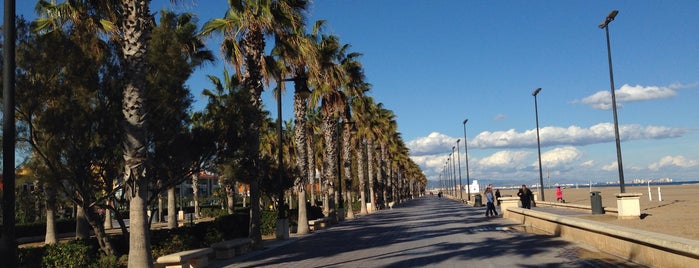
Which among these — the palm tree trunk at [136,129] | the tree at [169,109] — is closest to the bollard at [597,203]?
the tree at [169,109]

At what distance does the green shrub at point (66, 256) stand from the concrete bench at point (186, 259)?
5.19ft

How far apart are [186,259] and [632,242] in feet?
30.2

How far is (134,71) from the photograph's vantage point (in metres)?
11.9

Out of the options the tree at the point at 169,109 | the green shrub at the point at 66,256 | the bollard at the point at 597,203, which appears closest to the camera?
the green shrub at the point at 66,256

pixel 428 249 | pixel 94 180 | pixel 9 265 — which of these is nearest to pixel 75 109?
pixel 94 180

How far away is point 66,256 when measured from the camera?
13250 mm

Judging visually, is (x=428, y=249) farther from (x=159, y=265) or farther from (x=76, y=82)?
(x=76, y=82)

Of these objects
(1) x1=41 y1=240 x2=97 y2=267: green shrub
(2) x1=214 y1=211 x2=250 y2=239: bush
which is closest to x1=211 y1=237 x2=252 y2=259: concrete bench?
(2) x1=214 y1=211 x2=250 y2=239: bush

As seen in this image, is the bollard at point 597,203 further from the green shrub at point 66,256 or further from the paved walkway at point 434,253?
the green shrub at point 66,256

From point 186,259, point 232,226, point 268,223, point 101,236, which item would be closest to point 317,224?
point 268,223

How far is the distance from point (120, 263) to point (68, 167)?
2.66m

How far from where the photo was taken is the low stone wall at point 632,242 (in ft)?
31.0

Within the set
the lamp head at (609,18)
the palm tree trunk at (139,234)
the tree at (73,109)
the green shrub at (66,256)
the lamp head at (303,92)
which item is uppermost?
the lamp head at (609,18)

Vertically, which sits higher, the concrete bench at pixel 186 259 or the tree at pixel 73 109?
the tree at pixel 73 109
